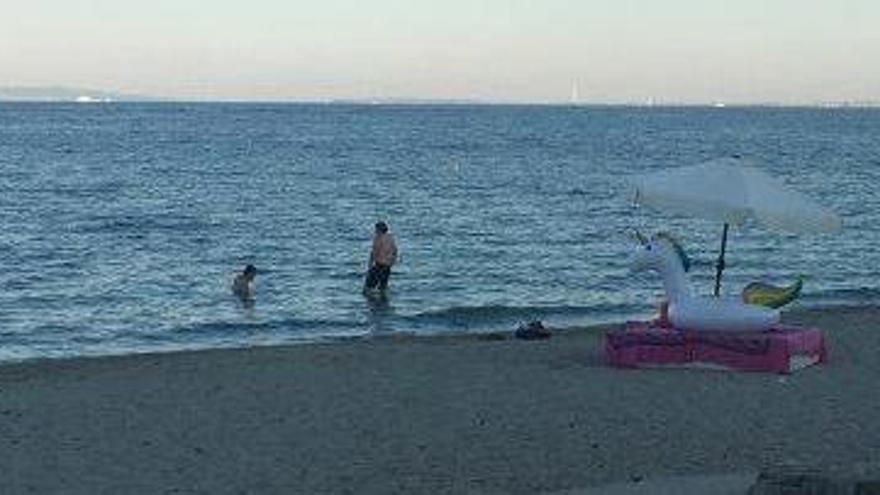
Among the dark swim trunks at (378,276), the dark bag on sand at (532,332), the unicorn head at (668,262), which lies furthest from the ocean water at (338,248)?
the dark bag on sand at (532,332)

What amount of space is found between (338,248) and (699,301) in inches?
922

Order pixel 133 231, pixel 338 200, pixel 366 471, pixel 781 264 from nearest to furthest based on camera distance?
pixel 366 471 → pixel 781 264 → pixel 133 231 → pixel 338 200

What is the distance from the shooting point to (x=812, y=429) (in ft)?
42.4

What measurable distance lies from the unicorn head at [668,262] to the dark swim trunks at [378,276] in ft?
36.8

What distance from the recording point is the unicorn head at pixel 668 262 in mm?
16750

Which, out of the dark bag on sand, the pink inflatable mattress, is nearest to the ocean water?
the pink inflatable mattress

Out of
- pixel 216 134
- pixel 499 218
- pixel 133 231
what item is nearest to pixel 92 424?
pixel 133 231

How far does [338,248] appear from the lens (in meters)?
39.3

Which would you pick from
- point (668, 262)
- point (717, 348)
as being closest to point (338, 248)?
point (668, 262)

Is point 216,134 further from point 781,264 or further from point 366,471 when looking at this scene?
point 366,471

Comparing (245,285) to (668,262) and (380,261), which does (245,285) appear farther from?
(668,262)

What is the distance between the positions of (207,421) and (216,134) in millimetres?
138552

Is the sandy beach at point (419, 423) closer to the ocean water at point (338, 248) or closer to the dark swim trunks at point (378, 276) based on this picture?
the ocean water at point (338, 248)

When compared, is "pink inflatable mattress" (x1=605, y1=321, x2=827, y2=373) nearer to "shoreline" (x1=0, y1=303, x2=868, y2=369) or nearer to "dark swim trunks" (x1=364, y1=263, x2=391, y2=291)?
"shoreline" (x1=0, y1=303, x2=868, y2=369)
